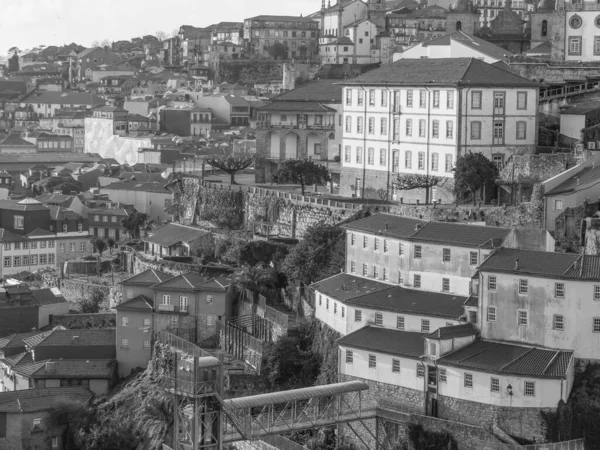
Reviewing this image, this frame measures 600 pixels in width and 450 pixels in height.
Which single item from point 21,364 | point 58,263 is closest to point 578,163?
point 21,364

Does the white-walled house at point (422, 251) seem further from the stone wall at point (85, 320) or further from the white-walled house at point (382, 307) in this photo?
the stone wall at point (85, 320)

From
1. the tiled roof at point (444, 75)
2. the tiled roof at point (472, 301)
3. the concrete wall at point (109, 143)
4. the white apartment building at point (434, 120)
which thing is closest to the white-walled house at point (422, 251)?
the tiled roof at point (472, 301)

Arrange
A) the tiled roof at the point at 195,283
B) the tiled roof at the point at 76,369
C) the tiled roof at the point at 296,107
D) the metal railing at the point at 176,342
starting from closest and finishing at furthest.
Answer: the metal railing at the point at 176,342, the tiled roof at the point at 76,369, the tiled roof at the point at 195,283, the tiled roof at the point at 296,107

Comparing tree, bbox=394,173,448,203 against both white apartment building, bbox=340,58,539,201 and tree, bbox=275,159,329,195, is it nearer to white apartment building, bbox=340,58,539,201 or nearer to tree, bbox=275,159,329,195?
white apartment building, bbox=340,58,539,201

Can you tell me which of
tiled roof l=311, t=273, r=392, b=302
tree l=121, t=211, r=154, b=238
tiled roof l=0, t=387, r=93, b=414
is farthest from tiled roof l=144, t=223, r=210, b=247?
tiled roof l=311, t=273, r=392, b=302

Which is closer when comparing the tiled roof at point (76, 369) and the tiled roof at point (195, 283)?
the tiled roof at point (76, 369)

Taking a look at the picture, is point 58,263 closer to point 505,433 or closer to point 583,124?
point 583,124

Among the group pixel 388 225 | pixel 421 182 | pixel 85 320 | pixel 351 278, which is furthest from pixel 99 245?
pixel 388 225
